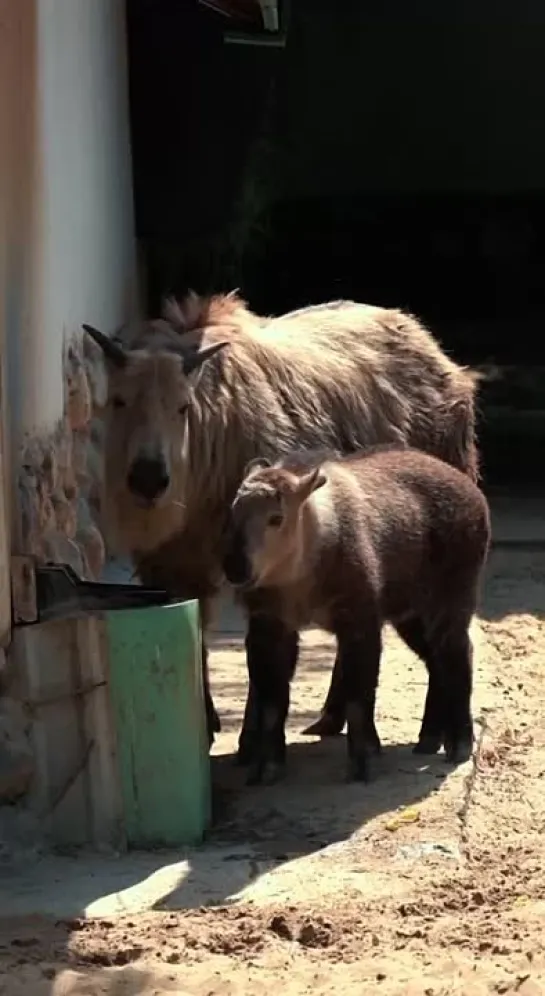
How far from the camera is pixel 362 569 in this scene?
5672 millimetres

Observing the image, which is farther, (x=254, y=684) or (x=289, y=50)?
(x=289, y=50)

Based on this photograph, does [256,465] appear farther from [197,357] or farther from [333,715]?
[333,715]

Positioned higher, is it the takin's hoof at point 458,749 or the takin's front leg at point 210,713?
the takin's front leg at point 210,713

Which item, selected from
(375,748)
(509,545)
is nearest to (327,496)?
(375,748)

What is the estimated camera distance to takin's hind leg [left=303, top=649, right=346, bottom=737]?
20.8 ft

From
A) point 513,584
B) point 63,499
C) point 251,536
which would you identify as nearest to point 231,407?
point 63,499

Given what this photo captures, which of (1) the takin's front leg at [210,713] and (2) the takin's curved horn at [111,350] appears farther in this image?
(1) the takin's front leg at [210,713]

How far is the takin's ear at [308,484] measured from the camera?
554 centimetres

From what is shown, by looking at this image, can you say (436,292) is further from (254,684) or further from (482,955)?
(482,955)

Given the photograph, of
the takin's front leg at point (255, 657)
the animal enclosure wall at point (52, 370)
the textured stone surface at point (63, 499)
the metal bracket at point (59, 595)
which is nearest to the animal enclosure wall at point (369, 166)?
the animal enclosure wall at point (52, 370)

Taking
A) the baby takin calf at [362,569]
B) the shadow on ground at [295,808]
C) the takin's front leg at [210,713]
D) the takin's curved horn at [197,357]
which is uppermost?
the takin's curved horn at [197,357]

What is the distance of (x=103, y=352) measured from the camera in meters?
6.03

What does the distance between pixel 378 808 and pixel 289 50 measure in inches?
380

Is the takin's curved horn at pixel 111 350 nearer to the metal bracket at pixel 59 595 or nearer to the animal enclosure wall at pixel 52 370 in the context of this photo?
the animal enclosure wall at pixel 52 370
